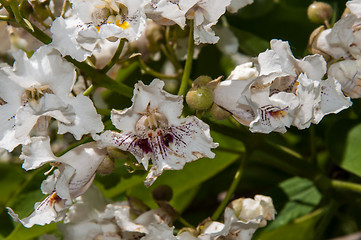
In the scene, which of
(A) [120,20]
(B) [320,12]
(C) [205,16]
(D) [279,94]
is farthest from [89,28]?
(B) [320,12]

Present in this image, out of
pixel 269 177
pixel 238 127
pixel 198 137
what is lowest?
pixel 269 177

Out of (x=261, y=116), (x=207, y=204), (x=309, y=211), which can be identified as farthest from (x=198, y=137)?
(x=207, y=204)

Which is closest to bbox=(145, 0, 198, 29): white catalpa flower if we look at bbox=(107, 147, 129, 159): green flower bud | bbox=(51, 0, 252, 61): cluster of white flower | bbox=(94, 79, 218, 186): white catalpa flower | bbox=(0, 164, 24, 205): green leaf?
bbox=(51, 0, 252, 61): cluster of white flower

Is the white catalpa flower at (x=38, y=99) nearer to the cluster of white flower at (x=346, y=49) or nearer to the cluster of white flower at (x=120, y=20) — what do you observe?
the cluster of white flower at (x=120, y=20)

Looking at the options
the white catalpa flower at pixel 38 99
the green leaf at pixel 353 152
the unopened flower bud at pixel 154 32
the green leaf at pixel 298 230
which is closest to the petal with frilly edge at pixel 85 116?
the white catalpa flower at pixel 38 99

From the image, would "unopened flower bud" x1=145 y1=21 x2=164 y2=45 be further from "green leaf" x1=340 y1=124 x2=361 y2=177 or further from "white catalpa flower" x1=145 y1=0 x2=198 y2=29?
"green leaf" x1=340 y1=124 x2=361 y2=177

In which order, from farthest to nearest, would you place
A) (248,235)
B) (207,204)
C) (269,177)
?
(269,177)
(207,204)
(248,235)

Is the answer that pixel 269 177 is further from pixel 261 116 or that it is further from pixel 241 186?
pixel 261 116
